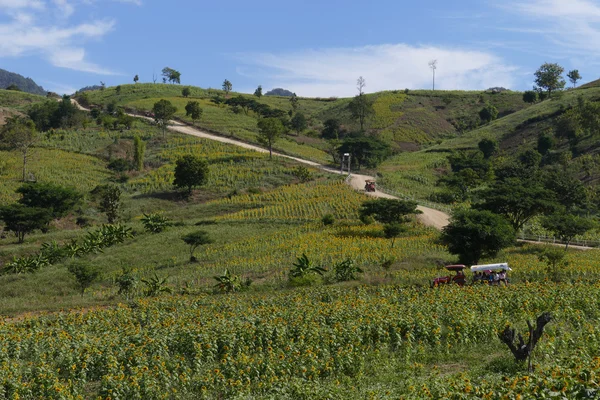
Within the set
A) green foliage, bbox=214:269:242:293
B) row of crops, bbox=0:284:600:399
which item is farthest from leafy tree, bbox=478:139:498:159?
row of crops, bbox=0:284:600:399

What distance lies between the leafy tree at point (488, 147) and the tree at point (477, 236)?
6430 cm

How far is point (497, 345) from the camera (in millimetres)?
17812

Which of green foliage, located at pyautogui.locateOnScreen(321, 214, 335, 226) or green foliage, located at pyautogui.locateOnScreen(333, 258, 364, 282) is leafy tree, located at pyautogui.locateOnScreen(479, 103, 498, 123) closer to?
green foliage, located at pyautogui.locateOnScreen(321, 214, 335, 226)

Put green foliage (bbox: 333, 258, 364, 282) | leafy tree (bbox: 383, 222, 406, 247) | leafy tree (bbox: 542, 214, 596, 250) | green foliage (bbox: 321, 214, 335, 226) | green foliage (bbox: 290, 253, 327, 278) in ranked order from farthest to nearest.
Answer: green foliage (bbox: 321, 214, 335, 226) < leafy tree (bbox: 383, 222, 406, 247) < leafy tree (bbox: 542, 214, 596, 250) < green foliage (bbox: 290, 253, 327, 278) < green foliage (bbox: 333, 258, 364, 282)

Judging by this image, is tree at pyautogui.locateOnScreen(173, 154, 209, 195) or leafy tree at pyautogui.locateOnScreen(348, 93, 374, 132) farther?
leafy tree at pyautogui.locateOnScreen(348, 93, 374, 132)

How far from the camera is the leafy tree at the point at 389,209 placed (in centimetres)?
5031

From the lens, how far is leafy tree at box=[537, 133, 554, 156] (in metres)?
91.1

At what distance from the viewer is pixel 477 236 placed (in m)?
36.8

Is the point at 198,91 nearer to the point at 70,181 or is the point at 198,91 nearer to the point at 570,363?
the point at 70,181

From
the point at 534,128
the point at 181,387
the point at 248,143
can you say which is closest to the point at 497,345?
the point at 181,387

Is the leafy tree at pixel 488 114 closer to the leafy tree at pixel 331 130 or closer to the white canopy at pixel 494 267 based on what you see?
the leafy tree at pixel 331 130

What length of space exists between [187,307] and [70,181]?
57.8 m

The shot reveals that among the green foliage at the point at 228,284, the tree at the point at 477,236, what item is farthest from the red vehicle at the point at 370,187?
the green foliage at the point at 228,284

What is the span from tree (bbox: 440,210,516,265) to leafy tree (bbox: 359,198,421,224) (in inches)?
449
